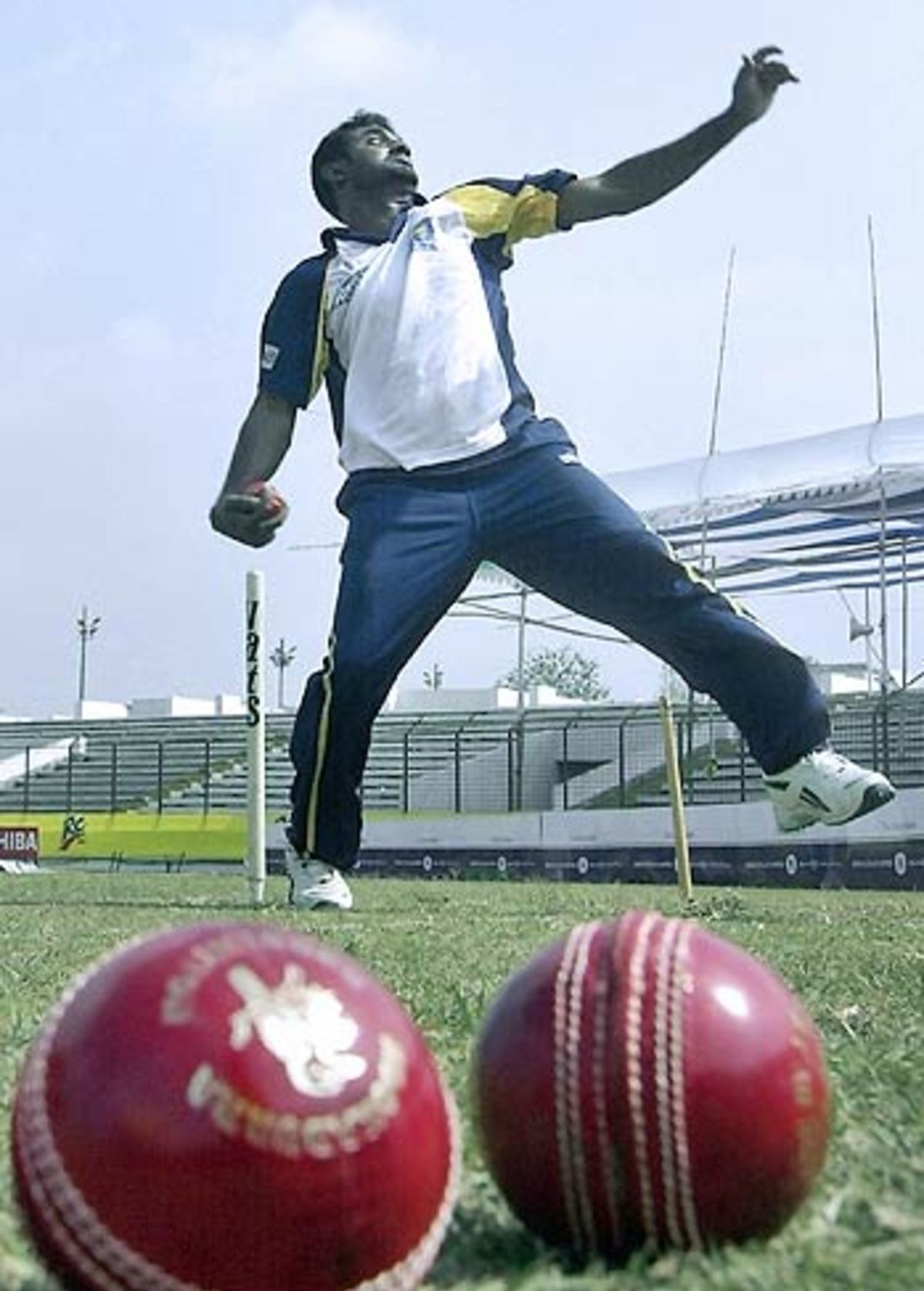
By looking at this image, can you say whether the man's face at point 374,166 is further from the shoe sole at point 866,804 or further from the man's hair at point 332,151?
the shoe sole at point 866,804

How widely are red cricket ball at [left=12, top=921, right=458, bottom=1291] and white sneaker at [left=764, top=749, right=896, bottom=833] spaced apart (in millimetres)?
4167

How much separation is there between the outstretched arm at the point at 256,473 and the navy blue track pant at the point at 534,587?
0.27 m

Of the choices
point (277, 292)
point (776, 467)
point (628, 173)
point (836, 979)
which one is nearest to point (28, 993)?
point (836, 979)

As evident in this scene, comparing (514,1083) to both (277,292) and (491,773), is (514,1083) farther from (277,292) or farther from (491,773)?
(491,773)

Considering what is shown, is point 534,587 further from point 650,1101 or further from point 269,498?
point 650,1101

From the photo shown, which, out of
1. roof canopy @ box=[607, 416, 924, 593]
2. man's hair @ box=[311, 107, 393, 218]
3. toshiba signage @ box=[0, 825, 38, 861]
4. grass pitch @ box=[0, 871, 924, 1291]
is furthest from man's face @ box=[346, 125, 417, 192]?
toshiba signage @ box=[0, 825, 38, 861]

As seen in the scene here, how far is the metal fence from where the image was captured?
2533 cm

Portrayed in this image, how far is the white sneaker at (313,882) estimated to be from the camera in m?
6.48

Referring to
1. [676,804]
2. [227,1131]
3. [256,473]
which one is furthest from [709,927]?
[227,1131]

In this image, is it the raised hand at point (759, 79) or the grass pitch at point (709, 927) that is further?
the raised hand at point (759, 79)

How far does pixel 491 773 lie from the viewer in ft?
100

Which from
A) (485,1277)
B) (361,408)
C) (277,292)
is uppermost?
(277,292)

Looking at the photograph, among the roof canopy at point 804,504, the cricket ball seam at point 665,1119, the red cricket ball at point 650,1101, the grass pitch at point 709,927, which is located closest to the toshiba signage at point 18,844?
the roof canopy at point 804,504

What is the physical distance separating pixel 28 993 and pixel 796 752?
2.62 metres
